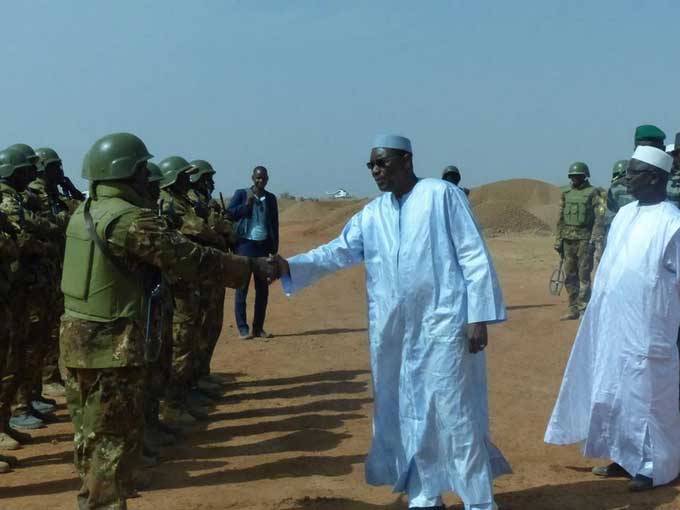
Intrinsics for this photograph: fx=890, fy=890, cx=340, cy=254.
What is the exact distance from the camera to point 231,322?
45.5 feet

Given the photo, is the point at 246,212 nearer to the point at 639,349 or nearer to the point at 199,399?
the point at 199,399

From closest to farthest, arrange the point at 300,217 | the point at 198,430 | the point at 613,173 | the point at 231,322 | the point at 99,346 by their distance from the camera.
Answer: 1. the point at 99,346
2. the point at 198,430
3. the point at 613,173
4. the point at 231,322
5. the point at 300,217

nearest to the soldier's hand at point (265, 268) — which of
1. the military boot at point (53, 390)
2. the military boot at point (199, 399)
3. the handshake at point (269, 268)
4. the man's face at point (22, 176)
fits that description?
the handshake at point (269, 268)

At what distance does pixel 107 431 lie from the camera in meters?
4.69

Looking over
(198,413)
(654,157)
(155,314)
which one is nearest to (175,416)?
(198,413)

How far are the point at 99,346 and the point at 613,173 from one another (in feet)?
30.6

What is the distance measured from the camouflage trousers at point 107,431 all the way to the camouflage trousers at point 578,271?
980cm

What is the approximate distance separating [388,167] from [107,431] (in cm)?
219

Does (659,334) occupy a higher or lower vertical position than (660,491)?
higher

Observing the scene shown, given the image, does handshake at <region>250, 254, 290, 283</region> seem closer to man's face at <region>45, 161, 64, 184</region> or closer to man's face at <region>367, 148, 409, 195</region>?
man's face at <region>367, 148, 409, 195</region>

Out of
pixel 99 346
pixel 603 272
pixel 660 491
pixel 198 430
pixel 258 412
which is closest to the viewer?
pixel 99 346

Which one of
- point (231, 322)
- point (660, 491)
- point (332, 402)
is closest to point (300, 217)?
point (231, 322)

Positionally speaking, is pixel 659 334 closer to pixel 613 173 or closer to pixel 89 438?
pixel 89 438

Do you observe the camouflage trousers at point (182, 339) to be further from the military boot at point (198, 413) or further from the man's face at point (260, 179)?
the man's face at point (260, 179)
